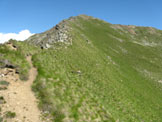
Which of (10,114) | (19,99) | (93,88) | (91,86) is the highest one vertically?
(91,86)

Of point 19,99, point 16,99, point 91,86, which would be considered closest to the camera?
point 16,99

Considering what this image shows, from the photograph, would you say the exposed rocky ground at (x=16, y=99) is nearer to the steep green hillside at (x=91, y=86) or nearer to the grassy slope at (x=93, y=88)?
the steep green hillside at (x=91, y=86)

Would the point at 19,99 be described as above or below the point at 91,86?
below

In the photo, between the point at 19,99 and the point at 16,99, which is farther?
the point at 19,99

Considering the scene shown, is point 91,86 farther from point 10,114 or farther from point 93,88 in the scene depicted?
point 10,114

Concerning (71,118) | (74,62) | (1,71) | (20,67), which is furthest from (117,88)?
(1,71)

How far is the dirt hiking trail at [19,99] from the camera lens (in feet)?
48.9

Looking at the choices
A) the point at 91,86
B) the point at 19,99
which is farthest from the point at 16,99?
the point at 91,86

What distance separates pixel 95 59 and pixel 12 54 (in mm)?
24088

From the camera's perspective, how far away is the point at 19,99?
1680 cm

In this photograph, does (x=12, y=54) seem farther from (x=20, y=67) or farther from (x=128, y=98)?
(x=128, y=98)

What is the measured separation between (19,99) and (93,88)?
46.4ft

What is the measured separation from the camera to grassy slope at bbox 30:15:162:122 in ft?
59.7

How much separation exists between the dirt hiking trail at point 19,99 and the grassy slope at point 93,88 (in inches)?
43.3
